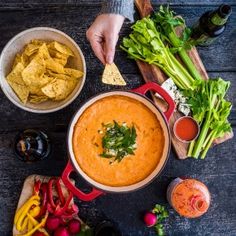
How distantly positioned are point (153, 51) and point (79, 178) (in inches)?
25.3

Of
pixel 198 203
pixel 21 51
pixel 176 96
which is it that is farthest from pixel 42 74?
pixel 198 203

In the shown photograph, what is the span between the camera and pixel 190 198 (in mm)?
1906

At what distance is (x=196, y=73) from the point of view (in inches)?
78.8

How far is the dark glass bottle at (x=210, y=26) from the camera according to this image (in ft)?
5.98

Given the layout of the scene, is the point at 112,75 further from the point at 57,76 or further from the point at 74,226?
the point at 74,226

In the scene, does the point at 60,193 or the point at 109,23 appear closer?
the point at 109,23

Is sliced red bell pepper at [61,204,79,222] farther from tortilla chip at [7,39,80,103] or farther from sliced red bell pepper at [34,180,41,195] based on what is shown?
tortilla chip at [7,39,80,103]

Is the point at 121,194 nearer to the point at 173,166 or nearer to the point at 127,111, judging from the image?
the point at 173,166

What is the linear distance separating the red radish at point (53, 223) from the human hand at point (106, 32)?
72cm

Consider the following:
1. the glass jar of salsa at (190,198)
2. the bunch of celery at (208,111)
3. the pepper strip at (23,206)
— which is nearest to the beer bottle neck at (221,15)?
the bunch of celery at (208,111)

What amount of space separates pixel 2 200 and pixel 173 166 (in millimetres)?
774

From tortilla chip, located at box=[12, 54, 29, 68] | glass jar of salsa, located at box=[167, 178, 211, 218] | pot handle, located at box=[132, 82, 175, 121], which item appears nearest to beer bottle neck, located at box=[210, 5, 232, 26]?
pot handle, located at box=[132, 82, 175, 121]

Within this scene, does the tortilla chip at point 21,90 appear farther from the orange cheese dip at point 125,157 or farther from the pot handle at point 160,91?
the pot handle at point 160,91

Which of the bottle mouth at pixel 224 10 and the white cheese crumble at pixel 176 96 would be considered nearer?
the bottle mouth at pixel 224 10
